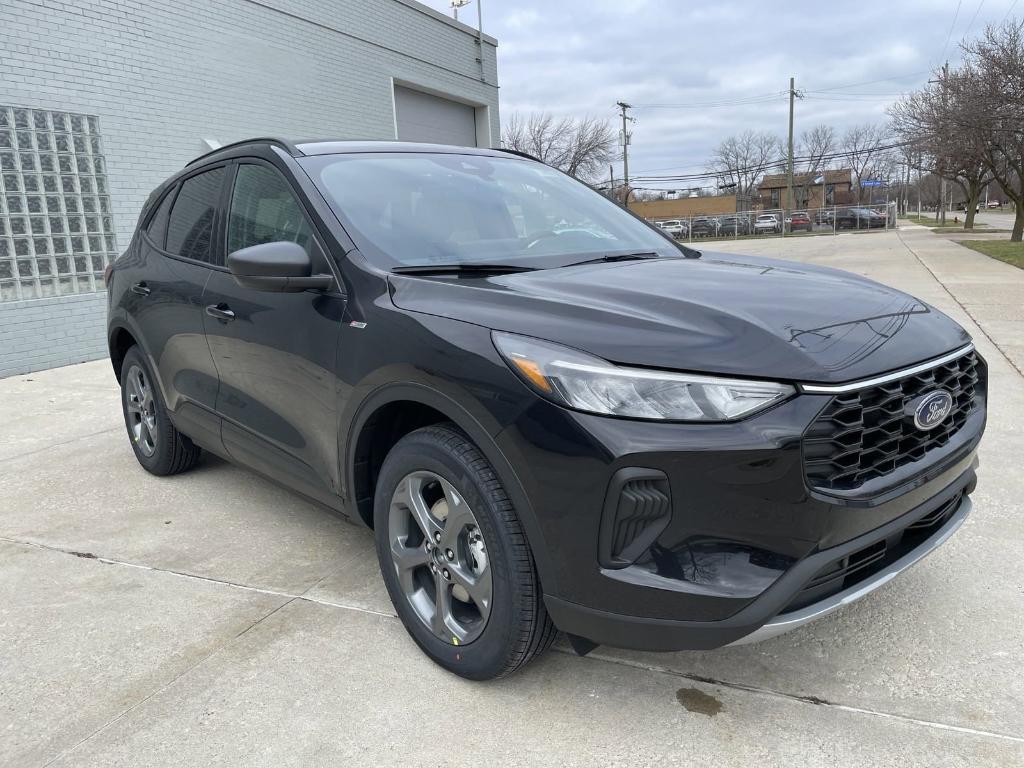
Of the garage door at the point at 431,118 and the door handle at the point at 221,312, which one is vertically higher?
the garage door at the point at 431,118

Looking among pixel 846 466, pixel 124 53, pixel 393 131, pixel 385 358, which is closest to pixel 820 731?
pixel 846 466

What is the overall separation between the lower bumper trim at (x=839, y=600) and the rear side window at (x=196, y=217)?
2764 millimetres

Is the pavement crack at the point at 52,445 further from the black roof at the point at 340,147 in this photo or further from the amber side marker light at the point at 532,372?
the amber side marker light at the point at 532,372

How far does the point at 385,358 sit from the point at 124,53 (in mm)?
8761

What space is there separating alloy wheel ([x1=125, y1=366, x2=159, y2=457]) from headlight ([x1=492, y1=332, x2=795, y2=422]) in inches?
120

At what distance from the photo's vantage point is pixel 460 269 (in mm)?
2564

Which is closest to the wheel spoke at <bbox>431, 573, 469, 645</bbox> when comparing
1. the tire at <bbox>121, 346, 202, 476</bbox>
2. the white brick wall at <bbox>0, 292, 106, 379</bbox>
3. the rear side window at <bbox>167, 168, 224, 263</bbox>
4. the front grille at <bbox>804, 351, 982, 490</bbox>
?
the front grille at <bbox>804, 351, 982, 490</bbox>

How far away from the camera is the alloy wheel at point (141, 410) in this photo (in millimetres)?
4289

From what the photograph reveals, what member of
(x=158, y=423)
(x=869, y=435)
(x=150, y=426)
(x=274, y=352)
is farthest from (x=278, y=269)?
(x=150, y=426)

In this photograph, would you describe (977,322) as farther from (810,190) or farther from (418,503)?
(810,190)

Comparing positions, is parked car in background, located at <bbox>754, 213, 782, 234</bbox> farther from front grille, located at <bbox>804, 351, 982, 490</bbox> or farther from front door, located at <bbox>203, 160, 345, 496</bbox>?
front grille, located at <bbox>804, 351, 982, 490</bbox>

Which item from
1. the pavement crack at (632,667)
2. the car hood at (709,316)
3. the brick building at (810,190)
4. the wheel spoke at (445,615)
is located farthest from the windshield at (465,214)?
the brick building at (810,190)

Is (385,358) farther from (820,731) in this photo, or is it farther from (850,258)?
(850,258)

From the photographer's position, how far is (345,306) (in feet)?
8.30
